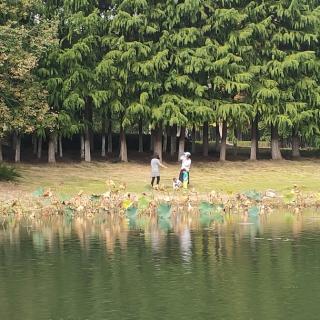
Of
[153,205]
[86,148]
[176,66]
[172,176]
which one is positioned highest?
[176,66]

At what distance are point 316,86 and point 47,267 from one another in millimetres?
37606

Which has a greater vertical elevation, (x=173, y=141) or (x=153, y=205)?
(x=173, y=141)

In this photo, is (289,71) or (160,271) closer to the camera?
(160,271)

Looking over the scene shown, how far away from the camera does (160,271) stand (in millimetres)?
15680

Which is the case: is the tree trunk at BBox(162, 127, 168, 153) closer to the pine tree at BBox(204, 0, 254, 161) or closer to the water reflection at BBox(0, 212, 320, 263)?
the pine tree at BBox(204, 0, 254, 161)

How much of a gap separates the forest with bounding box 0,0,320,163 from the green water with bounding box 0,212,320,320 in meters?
23.6

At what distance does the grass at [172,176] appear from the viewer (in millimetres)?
36594

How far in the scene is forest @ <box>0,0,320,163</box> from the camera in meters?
47.2

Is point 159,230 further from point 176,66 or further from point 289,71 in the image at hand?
point 289,71

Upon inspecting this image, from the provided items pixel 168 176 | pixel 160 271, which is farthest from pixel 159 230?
pixel 168 176

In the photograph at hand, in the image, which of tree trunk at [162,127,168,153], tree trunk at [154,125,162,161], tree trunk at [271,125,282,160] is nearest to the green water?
tree trunk at [154,125,162,161]

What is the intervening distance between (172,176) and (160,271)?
27.5 m

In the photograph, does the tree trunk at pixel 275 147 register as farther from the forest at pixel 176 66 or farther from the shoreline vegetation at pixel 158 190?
the shoreline vegetation at pixel 158 190

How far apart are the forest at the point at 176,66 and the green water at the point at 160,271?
77.4ft
